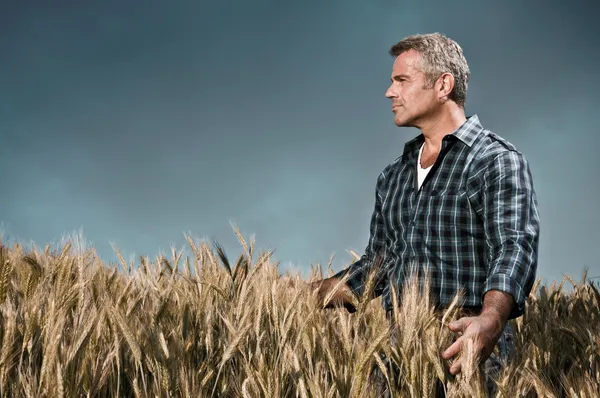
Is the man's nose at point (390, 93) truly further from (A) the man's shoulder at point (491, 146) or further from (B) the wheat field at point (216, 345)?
(B) the wheat field at point (216, 345)

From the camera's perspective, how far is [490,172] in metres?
2.37

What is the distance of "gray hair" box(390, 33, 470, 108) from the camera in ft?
9.04

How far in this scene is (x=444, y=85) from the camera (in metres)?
2.74

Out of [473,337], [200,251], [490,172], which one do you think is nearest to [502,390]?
[473,337]

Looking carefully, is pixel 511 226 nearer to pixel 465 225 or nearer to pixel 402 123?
pixel 465 225

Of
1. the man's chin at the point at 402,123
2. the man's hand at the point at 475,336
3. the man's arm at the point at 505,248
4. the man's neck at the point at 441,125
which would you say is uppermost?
the man's chin at the point at 402,123

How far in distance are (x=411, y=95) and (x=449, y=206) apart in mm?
→ 513

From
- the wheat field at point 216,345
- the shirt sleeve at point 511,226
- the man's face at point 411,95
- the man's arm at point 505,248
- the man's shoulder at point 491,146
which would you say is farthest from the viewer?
the man's face at point 411,95

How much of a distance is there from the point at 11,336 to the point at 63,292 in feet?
1.43

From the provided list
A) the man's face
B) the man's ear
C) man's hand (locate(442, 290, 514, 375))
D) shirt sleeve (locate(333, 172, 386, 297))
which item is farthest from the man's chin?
man's hand (locate(442, 290, 514, 375))

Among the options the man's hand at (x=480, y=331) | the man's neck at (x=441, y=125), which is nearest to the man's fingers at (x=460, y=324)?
the man's hand at (x=480, y=331)

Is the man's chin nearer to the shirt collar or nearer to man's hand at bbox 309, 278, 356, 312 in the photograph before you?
the shirt collar

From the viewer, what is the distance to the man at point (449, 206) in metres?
2.14

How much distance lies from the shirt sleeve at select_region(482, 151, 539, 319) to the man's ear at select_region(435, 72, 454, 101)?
458 mm
